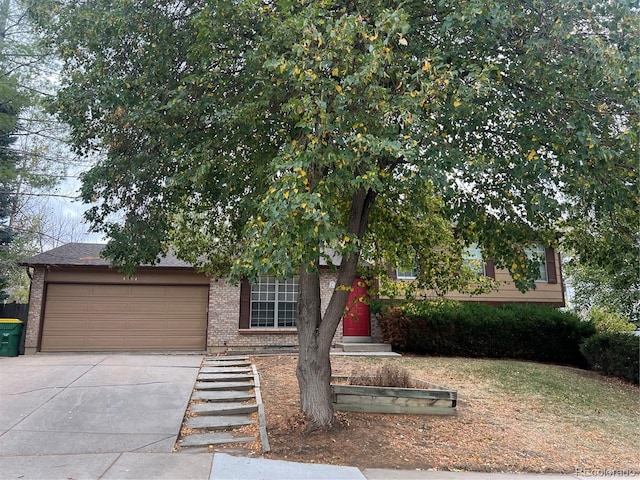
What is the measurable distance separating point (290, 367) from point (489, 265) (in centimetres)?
907

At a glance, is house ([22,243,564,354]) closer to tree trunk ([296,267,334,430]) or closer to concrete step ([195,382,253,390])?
concrete step ([195,382,253,390])

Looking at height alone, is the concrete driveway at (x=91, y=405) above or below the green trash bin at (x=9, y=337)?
below

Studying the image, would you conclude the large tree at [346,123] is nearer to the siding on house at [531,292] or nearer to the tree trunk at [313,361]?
the tree trunk at [313,361]

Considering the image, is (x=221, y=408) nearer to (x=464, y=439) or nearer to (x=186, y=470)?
(x=186, y=470)

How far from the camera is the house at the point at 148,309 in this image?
506 inches

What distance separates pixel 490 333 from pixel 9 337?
45.7ft

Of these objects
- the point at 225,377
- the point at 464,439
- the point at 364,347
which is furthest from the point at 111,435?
the point at 364,347

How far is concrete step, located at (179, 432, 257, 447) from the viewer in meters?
5.88

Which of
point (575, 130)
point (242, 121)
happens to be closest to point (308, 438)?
point (242, 121)

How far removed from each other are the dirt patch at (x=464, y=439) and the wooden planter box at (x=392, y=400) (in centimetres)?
12

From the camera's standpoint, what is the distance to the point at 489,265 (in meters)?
16.3

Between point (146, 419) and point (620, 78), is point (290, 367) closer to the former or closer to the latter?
point (146, 419)

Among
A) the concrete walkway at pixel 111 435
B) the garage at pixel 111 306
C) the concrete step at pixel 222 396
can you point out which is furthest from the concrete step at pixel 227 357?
the concrete step at pixel 222 396

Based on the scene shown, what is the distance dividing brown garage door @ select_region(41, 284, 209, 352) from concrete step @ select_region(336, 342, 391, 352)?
14.0 ft
